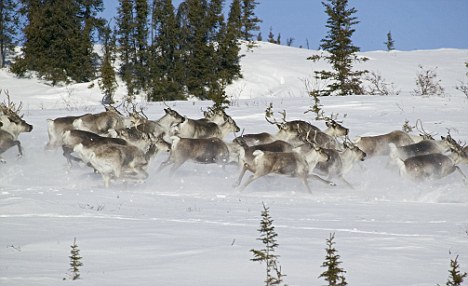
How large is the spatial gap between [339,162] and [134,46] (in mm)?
35426

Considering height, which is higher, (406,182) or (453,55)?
(453,55)

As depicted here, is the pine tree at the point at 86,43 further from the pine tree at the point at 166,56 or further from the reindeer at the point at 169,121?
the reindeer at the point at 169,121

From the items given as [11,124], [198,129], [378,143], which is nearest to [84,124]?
[11,124]

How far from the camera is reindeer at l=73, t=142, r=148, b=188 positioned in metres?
13.9

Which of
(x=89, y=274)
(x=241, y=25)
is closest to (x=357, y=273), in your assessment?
(x=89, y=274)

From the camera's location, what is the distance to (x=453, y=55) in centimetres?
6116

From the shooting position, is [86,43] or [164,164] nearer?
[164,164]

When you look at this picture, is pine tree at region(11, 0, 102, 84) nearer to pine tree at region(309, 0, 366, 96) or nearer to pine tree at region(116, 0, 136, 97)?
pine tree at region(116, 0, 136, 97)

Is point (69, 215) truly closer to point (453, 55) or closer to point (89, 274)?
point (89, 274)

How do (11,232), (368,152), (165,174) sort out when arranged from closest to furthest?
1. (11,232)
2. (165,174)
3. (368,152)

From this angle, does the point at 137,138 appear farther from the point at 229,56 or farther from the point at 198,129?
the point at 229,56

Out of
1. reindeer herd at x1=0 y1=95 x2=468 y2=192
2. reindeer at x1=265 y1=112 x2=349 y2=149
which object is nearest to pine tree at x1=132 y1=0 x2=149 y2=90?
reindeer herd at x1=0 y1=95 x2=468 y2=192

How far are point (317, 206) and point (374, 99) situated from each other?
15.5 meters

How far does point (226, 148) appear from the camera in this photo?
16203 mm
